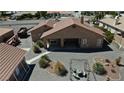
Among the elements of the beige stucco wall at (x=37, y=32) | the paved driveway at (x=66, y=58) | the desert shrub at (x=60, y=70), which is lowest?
the paved driveway at (x=66, y=58)

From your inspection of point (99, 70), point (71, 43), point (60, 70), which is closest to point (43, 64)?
point (60, 70)

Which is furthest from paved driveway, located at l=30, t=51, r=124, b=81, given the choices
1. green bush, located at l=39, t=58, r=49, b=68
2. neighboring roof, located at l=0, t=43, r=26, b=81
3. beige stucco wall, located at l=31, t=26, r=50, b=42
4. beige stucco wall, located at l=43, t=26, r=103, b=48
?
beige stucco wall, located at l=31, t=26, r=50, b=42

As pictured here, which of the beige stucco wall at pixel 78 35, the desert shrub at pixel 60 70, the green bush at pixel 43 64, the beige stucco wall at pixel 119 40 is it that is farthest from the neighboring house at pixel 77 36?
the desert shrub at pixel 60 70

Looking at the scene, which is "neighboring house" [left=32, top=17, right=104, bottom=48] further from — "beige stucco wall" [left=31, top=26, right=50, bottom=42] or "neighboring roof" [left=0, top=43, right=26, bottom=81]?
"neighboring roof" [left=0, top=43, right=26, bottom=81]

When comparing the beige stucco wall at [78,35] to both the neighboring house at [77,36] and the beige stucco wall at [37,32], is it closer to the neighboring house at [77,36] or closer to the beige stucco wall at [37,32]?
the neighboring house at [77,36]

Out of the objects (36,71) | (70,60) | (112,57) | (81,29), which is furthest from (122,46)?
(36,71)

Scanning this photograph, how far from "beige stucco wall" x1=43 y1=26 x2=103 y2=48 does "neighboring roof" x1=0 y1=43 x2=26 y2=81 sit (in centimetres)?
981

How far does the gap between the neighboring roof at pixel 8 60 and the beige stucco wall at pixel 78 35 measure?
386 inches

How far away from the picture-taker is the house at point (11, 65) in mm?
14963

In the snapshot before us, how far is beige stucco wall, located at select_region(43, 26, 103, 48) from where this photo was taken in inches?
1113

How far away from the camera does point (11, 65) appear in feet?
54.4

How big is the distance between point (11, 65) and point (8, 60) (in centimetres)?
84

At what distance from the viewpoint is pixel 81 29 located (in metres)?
28.2

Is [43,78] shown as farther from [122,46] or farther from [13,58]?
[122,46]
